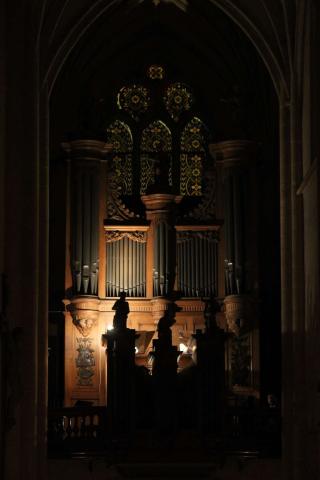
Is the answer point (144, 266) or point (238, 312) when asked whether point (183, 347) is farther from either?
point (144, 266)

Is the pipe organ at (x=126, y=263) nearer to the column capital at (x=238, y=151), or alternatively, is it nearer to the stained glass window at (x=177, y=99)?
the column capital at (x=238, y=151)

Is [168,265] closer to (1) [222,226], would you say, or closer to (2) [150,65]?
(1) [222,226]

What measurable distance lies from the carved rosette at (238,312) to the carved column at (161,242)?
1402 millimetres

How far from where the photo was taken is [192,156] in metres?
30.7

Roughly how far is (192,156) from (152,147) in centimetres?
90

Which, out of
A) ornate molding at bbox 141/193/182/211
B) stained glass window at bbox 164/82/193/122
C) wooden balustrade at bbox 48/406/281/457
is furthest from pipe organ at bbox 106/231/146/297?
wooden balustrade at bbox 48/406/281/457

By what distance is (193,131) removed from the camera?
101ft

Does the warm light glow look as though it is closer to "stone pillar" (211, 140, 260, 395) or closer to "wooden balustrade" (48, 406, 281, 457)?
"stone pillar" (211, 140, 260, 395)

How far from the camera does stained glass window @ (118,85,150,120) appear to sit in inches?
1212

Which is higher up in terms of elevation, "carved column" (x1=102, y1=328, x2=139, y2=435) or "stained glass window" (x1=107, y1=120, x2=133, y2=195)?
"stained glass window" (x1=107, y1=120, x2=133, y2=195)

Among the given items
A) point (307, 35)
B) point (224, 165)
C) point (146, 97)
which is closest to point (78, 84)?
point (146, 97)

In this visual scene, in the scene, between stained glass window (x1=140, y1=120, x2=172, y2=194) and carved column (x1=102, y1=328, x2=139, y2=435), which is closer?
carved column (x1=102, y1=328, x2=139, y2=435)

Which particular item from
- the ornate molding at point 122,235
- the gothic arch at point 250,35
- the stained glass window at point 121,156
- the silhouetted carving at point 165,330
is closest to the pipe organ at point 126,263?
the ornate molding at point 122,235

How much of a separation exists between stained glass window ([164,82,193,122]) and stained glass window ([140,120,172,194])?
1.18 feet
